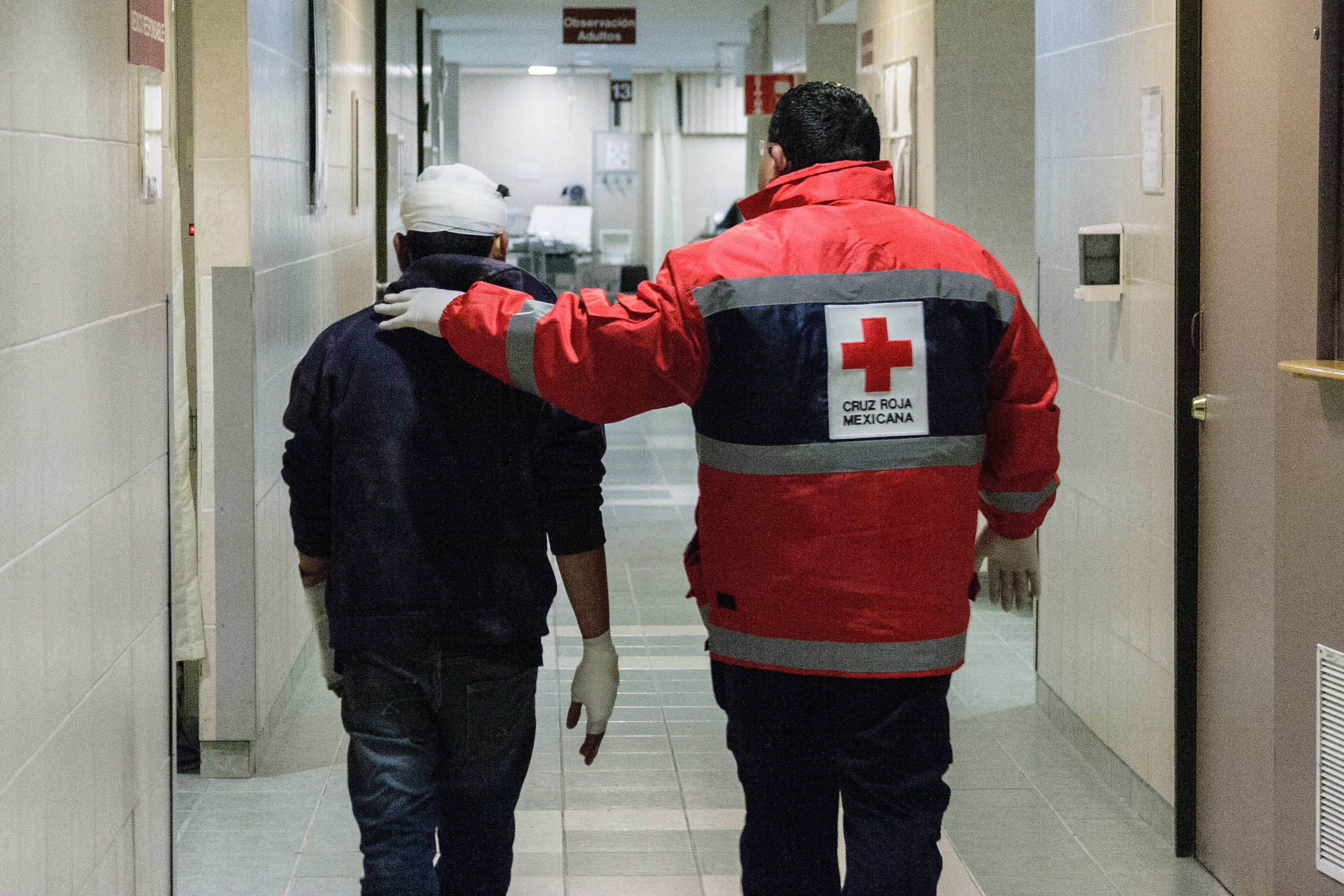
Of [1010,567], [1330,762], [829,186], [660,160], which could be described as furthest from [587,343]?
[660,160]

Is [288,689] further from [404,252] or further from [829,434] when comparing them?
[829,434]

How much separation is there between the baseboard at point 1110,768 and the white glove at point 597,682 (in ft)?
5.08

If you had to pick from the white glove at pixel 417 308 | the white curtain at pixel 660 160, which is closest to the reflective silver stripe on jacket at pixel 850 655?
the white glove at pixel 417 308

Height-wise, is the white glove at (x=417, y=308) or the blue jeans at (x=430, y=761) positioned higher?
the white glove at (x=417, y=308)

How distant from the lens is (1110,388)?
3717 millimetres

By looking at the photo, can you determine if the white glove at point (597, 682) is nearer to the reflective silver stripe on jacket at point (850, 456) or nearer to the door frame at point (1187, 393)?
the reflective silver stripe on jacket at point (850, 456)

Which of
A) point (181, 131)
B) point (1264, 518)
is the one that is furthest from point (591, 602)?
point (181, 131)

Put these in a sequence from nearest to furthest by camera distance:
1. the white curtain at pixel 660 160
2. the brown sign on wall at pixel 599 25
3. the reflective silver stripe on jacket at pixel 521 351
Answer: the reflective silver stripe on jacket at pixel 521 351, the brown sign on wall at pixel 599 25, the white curtain at pixel 660 160

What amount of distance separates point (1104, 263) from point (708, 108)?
1873cm

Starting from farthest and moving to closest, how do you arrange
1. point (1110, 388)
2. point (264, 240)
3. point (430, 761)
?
point (264, 240) → point (1110, 388) → point (430, 761)

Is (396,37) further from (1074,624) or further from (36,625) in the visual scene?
(36,625)

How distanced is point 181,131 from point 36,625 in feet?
7.16

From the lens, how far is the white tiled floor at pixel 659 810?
125 inches

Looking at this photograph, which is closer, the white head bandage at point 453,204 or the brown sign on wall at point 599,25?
the white head bandage at point 453,204
